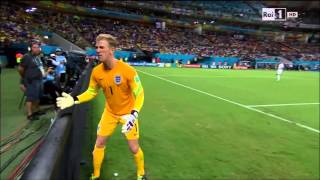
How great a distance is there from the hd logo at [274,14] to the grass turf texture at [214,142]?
215 centimetres

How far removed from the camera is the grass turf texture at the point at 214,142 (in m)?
7.02

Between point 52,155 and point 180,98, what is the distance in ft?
48.0

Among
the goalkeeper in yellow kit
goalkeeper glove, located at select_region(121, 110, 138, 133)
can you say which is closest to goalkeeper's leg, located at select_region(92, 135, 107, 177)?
the goalkeeper in yellow kit

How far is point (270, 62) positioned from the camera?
→ 108 inches

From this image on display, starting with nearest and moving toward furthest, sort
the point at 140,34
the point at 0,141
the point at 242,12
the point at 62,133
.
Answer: the point at 242,12
the point at 140,34
the point at 62,133
the point at 0,141

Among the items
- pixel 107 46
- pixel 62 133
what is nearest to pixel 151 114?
pixel 62 133

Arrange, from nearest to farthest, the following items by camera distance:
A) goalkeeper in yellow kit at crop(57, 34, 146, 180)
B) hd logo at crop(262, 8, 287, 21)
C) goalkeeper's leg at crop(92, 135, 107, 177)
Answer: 1. hd logo at crop(262, 8, 287, 21)
2. goalkeeper in yellow kit at crop(57, 34, 146, 180)
3. goalkeeper's leg at crop(92, 135, 107, 177)

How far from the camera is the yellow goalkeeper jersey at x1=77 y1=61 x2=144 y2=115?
12.4ft

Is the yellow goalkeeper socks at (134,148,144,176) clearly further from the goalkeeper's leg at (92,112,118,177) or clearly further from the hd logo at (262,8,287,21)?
the hd logo at (262,8,287,21)

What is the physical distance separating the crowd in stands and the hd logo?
744 millimetres

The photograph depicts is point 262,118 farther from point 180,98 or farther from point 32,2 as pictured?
point 32,2

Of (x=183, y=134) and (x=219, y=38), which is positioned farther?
(x=183, y=134)

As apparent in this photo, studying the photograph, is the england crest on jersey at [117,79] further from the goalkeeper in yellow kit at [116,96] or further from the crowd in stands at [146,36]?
the crowd in stands at [146,36]

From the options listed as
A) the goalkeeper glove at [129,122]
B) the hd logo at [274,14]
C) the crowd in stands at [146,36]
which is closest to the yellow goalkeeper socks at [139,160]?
the goalkeeper glove at [129,122]
